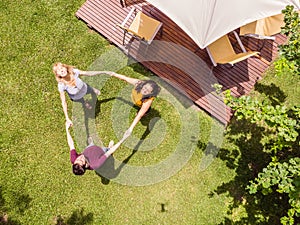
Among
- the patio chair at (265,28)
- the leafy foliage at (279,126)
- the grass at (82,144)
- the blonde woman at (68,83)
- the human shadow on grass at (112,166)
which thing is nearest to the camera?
the leafy foliage at (279,126)

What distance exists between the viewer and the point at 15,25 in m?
9.11

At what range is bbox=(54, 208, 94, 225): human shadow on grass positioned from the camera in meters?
8.07

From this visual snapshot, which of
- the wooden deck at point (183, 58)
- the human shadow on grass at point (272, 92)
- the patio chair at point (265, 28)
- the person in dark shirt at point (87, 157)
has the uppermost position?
the patio chair at point (265, 28)

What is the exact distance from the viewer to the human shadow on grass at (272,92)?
8.70 meters

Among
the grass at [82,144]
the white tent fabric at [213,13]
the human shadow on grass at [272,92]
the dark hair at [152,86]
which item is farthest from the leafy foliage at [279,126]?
the human shadow on grass at [272,92]

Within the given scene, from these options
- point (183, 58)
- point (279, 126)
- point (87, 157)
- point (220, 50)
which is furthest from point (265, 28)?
point (87, 157)

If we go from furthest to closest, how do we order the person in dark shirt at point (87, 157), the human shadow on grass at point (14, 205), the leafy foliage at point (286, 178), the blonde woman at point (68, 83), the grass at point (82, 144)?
the grass at point (82, 144) < the human shadow on grass at point (14, 205) < the blonde woman at point (68, 83) < the person in dark shirt at point (87, 157) < the leafy foliage at point (286, 178)

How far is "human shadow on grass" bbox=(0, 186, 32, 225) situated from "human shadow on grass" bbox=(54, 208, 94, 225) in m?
0.78

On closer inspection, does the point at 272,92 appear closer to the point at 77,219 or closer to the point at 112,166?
the point at 112,166

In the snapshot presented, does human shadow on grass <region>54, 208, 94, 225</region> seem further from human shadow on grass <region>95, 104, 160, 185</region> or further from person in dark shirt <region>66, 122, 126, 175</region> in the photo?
person in dark shirt <region>66, 122, 126, 175</region>

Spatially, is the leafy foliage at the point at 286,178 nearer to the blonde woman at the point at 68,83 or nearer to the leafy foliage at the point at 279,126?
the leafy foliage at the point at 279,126

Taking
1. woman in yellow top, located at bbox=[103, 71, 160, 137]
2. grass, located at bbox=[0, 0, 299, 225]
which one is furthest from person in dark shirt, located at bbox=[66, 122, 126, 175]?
grass, located at bbox=[0, 0, 299, 225]

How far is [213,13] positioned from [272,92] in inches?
107

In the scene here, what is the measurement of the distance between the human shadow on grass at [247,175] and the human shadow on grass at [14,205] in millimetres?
4274
